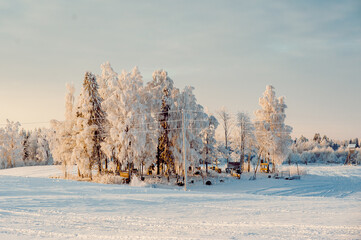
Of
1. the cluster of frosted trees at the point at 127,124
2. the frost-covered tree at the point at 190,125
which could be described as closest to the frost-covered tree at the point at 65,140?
the cluster of frosted trees at the point at 127,124

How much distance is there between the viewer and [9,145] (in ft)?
245

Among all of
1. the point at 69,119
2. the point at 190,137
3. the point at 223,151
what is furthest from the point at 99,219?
the point at 223,151

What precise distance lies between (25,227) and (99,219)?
10.2 feet

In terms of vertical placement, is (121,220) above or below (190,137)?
below

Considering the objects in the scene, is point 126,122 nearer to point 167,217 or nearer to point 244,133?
point 167,217

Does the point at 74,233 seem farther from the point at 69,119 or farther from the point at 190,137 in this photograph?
the point at 69,119

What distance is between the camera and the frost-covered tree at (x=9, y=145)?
74250 millimetres

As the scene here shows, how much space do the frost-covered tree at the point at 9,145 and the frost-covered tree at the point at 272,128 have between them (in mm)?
55326

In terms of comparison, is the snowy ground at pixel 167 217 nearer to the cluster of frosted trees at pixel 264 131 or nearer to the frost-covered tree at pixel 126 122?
the frost-covered tree at pixel 126 122

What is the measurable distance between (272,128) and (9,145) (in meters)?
58.9

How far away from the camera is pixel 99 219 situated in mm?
14977

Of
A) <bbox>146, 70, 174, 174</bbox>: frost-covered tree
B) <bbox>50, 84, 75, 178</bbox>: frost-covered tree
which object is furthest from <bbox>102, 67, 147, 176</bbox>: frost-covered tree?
<bbox>50, 84, 75, 178</bbox>: frost-covered tree

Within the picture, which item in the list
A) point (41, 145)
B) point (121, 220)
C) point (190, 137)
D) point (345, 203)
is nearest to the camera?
point (121, 220)


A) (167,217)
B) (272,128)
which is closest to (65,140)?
(167,217)
